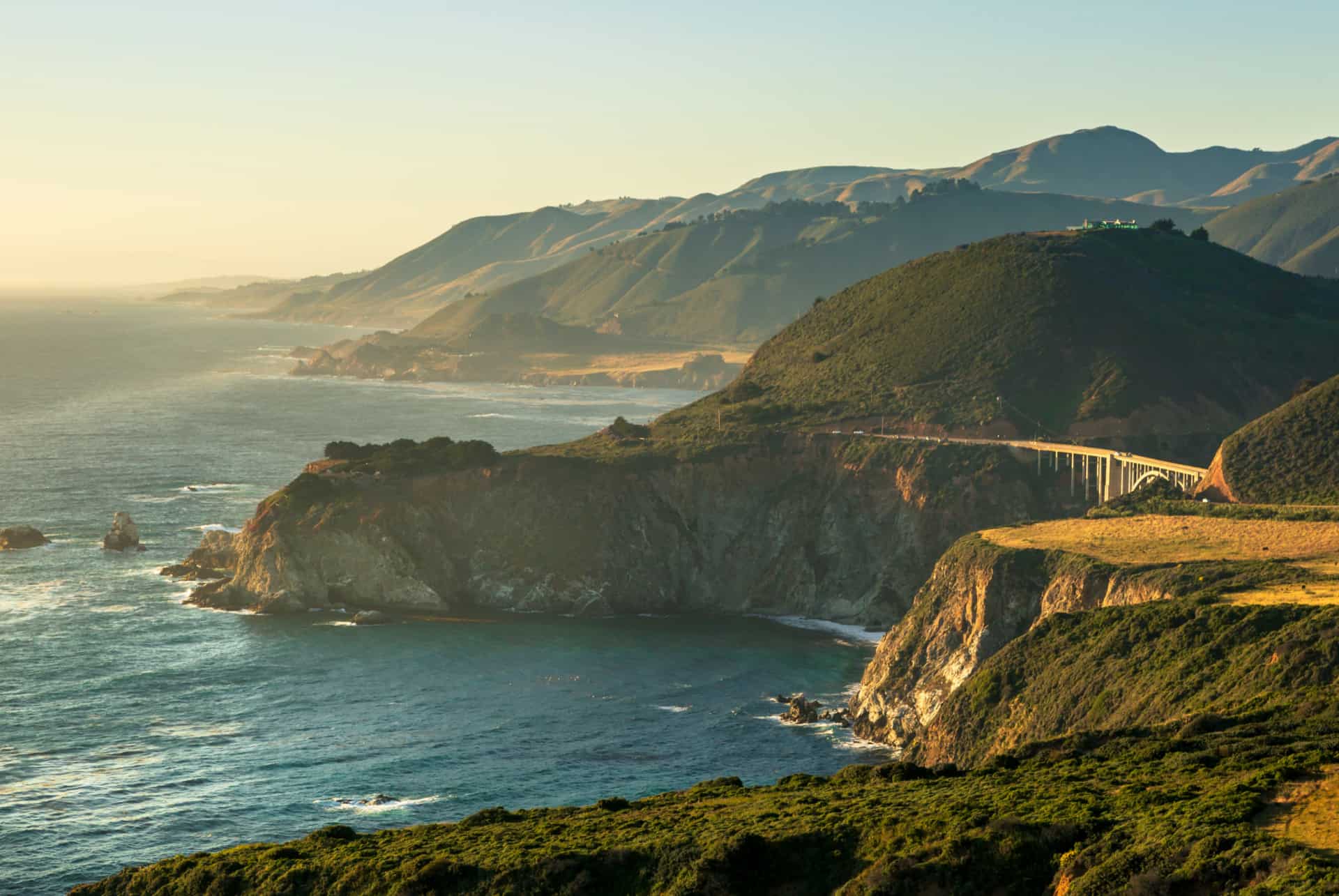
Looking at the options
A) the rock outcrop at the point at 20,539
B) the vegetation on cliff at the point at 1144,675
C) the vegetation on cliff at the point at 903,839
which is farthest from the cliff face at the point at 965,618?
the rock outcrop at the point at 20,539

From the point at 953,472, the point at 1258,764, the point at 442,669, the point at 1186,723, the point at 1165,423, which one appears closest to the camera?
the point at 1258,764

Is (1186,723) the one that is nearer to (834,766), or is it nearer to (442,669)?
(834,766)

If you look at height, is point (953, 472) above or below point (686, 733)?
above

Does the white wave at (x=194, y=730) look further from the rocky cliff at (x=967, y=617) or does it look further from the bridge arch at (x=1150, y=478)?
the bridge arch at (x=1150, y=478)

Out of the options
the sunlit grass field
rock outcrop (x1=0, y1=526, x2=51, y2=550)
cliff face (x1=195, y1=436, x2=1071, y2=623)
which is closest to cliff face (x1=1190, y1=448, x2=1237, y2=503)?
the sunlit grass field

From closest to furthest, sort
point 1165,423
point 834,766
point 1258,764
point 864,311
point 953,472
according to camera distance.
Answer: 1. point 1258,764
2. point 834,766
3. point 953,472
4. point 1165,423
5. point 864,311

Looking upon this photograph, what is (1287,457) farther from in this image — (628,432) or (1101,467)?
(628,432)

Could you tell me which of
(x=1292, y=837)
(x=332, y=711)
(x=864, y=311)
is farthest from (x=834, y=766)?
(x=864, y=311)

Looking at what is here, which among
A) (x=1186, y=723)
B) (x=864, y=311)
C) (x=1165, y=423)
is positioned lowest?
(x=1186, y=723)
